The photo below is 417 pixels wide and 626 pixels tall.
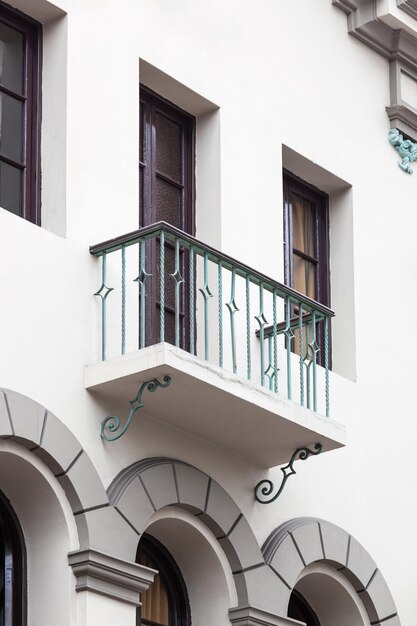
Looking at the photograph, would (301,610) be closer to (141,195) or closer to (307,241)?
(307,241)

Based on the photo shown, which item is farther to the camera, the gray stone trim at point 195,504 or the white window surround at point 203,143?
the white window surround at point 203,143

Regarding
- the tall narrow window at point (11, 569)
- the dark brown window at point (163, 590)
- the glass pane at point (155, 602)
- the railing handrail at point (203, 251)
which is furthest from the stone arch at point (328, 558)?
the tall narrow window at point (11, 569)

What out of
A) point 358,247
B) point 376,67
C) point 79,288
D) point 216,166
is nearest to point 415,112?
point 376,67

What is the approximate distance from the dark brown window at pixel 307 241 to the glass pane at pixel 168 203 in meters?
1.43

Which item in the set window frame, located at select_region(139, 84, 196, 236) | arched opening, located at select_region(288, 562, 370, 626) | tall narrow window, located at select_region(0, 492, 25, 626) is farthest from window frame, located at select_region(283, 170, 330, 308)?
tall narrow window, located at select_region(0, 492, 25, 626)

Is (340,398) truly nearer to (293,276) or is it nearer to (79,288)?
(293,276)

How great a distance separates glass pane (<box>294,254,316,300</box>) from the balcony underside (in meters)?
2.27

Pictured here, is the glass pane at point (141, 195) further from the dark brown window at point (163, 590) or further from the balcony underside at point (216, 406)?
the dark brown window at point (163, 590)

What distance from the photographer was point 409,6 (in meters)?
17.1

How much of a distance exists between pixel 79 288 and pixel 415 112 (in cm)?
552

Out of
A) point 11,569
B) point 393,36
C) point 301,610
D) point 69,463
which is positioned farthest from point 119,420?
point 393,36

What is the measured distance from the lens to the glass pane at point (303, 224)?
1600cm

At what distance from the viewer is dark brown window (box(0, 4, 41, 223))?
13.1 m

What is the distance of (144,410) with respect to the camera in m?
12.9
